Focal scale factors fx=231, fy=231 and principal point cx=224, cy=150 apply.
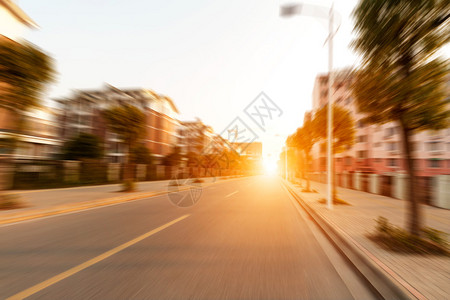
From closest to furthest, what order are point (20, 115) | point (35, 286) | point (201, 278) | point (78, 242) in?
point (35, 286), point (201, 278), point (78, 242), point (20, 115)

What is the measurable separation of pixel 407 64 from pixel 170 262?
529 centimetres

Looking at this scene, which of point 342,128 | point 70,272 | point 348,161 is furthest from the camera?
point 348,161

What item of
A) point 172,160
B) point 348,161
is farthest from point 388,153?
point 172,160

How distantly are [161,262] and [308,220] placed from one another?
16.6 feet

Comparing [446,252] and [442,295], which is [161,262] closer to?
[442,295]

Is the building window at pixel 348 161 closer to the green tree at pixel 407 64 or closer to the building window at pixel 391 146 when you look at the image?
the building window at pixel 391 146

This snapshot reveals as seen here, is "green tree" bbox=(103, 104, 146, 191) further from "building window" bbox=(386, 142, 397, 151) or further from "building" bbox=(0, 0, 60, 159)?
"building window" bbox=(386, 142, 397, 151)

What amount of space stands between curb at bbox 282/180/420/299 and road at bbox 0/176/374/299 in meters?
0.15

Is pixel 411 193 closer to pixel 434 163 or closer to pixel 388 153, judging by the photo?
pixel 434 163

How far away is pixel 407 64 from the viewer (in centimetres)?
418

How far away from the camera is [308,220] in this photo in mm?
7113

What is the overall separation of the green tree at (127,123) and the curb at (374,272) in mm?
11870

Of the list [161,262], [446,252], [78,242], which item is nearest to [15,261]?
[78,242]

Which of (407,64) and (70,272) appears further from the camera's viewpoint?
(407,64)
